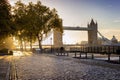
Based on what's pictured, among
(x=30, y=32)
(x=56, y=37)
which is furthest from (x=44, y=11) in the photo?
(x=56, y=37)

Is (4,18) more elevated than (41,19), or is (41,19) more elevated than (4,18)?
(41,19)

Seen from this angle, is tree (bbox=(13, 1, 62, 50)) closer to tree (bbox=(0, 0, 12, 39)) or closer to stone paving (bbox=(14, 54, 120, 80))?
tree (bbox=(0, 0, 12, 39))

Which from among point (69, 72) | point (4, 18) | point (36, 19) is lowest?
point (69, 72)

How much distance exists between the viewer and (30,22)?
3172 inches

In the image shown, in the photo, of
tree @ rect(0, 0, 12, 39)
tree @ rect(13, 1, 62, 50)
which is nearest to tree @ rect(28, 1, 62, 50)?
tree @ rect(13, 1, 62, 50)

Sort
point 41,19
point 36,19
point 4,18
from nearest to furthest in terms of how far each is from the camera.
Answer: point 4,18 < point 36,19 < point 41,19

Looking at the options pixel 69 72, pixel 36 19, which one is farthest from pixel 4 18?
pixel 36 19

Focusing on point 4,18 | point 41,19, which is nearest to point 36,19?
point 41,19

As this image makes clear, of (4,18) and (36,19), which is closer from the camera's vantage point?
(4,18)

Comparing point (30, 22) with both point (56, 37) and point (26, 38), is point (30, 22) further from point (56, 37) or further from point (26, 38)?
point (56, 37)

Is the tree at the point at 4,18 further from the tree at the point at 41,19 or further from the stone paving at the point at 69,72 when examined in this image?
the tree at the point at 41,19

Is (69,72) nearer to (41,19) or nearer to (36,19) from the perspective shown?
(36,19)

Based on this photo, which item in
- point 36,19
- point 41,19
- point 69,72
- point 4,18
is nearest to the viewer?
point 69,72

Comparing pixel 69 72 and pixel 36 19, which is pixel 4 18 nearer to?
pixel 69 72
